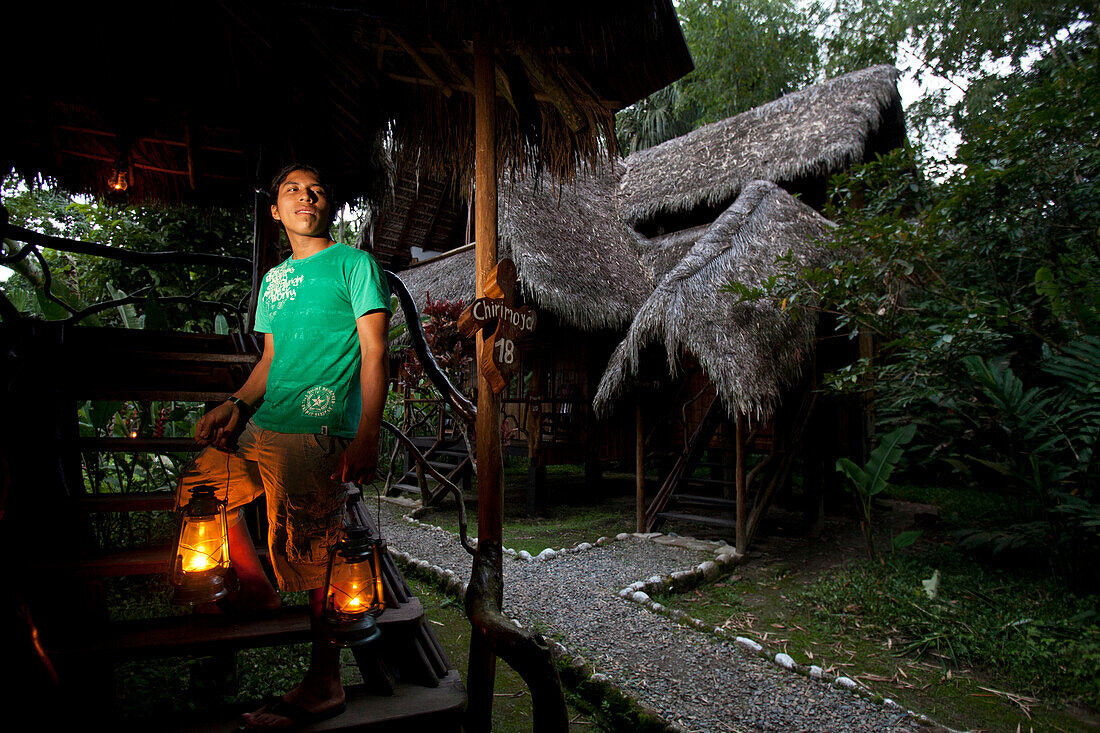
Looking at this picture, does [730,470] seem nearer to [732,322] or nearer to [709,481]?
[709,481]

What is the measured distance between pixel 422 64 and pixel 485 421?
1681 mm

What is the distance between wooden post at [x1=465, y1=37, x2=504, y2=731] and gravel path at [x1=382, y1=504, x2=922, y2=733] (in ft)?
3.68

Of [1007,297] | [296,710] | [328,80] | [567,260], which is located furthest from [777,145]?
[296,710]

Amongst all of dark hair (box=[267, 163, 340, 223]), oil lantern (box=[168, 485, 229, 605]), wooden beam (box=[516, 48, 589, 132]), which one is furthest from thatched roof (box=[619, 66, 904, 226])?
oil lantern (box=[168, 485, 229, 605])

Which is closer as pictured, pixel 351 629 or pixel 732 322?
pixel 351 629

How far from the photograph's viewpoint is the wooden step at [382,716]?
161 centimetres

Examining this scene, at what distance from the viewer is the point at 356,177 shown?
11.9ft

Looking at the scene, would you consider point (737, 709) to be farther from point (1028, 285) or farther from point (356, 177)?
point (1028, 285)

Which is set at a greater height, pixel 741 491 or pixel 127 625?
pixel 127 625

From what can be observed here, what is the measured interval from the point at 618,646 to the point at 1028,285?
504 centimetres

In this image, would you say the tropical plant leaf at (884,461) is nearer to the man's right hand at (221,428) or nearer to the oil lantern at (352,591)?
the oil lantern at (352,591)

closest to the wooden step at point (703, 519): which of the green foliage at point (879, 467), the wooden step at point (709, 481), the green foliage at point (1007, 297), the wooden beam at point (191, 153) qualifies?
the wooden step at point (709, 481)

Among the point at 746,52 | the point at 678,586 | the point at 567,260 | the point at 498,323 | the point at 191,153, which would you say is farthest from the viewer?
the point at 746,52

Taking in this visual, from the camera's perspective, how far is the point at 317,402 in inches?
62.2
